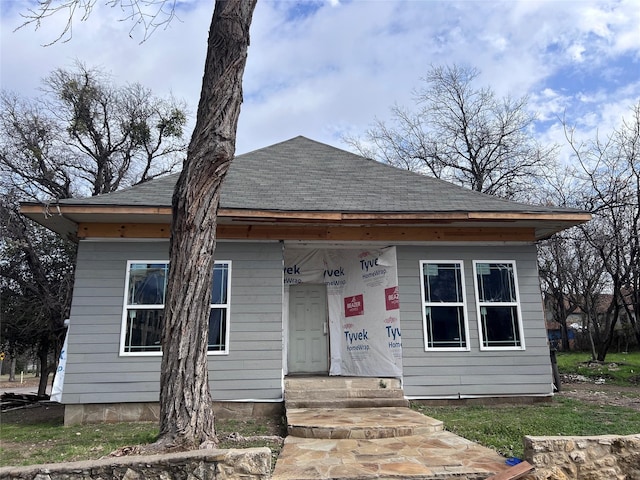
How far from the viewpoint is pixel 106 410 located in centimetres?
620

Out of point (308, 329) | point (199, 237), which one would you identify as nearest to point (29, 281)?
point (308, 329)

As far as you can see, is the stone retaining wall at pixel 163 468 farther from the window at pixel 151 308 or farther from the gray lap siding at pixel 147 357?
the window at pixel 151 308

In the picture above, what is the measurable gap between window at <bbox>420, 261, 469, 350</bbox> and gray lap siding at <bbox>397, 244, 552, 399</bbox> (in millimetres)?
89

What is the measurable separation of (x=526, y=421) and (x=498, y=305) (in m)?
2.09

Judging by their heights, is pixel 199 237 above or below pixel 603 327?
above

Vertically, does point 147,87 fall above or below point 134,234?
above

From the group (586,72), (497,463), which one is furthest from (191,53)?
(586,72)

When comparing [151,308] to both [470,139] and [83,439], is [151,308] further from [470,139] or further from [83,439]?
[470,139]

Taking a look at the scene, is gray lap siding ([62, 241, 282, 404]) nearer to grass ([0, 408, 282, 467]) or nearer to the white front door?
grass ([0, 408, 282, 467])

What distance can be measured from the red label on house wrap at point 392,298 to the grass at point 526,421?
154cm

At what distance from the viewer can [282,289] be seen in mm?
6801

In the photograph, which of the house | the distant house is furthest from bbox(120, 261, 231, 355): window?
the distant house

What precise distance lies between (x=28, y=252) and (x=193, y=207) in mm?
9912

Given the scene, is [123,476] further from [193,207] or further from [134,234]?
[134,234]
